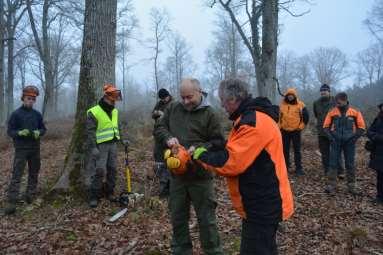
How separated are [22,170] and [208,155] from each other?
5.07m

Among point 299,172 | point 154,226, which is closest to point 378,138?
point 299,172

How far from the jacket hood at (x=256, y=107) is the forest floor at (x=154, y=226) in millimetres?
2466

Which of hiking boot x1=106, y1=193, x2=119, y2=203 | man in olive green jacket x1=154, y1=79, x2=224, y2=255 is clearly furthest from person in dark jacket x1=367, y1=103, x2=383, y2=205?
hiking boot x1=106, y1=193, x2=119, y2=203

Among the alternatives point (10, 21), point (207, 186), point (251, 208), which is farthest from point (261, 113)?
point (10, 21)

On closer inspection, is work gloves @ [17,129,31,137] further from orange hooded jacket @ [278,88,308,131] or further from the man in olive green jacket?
orange hooded jacket @ [278,88,308,131]

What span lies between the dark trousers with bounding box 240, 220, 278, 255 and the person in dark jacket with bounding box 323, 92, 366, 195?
192 inches

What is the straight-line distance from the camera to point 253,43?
12.9 meters

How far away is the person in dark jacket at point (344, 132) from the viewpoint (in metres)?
7.71

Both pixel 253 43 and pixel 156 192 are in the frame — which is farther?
pixel 253 43

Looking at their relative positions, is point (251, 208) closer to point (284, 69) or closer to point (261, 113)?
point (261, 113)

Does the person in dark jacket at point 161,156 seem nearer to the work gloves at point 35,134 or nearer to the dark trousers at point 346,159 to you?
the work gloves at point 35,134

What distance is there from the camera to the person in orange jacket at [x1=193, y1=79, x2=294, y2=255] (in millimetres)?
3088

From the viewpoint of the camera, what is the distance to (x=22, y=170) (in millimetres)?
7102

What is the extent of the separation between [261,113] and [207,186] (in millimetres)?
1398
